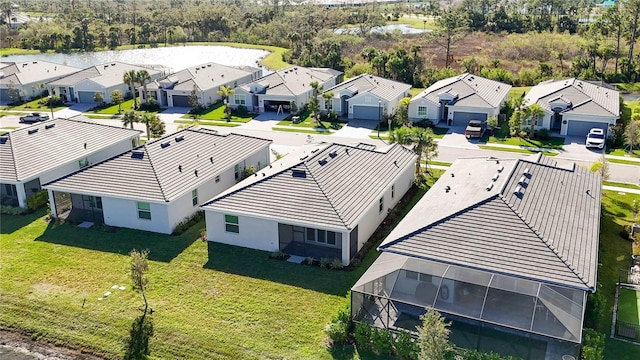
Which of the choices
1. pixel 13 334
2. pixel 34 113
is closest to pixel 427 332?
pixel 13 334

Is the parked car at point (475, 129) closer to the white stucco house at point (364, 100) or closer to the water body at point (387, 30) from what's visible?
the white stucco house at point (364, 100)

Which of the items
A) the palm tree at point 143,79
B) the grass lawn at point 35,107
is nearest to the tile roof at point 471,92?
the palm tree at point 143,79

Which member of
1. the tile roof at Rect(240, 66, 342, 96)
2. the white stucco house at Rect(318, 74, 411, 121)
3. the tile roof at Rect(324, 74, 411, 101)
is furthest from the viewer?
the tile roof at Rect(240, 66, 342, 96)

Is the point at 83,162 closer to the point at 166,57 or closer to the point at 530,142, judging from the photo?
the point at 530,142

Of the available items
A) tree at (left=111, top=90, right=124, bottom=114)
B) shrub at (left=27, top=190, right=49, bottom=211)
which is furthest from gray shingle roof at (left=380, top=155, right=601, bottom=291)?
tree at (left=111, top=90, right=124, bottom=114)

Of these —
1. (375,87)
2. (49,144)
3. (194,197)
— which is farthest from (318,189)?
(375,87)

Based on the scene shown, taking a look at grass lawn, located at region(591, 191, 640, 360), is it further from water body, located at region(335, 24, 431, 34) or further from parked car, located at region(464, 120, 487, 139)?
water body, located at region(335, 24, 431, 34)
